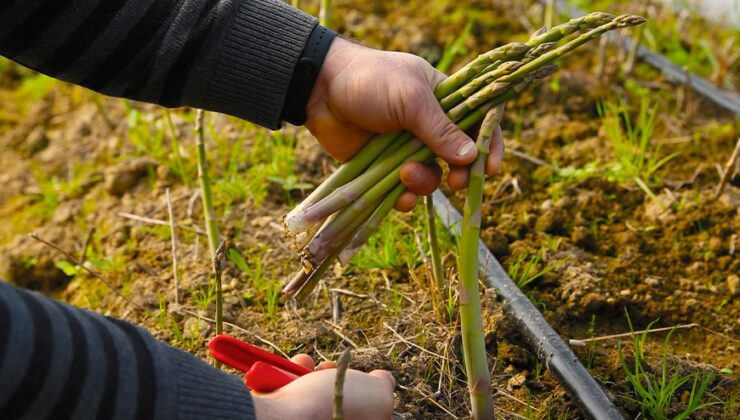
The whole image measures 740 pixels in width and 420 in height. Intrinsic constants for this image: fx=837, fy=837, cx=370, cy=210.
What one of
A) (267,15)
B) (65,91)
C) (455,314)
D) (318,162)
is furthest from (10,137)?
(455,314)

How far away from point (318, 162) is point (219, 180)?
293mm

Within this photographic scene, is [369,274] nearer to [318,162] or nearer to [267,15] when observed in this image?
[318,162]

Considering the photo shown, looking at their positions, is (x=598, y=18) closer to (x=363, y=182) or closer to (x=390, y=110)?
(x=390, y=110)

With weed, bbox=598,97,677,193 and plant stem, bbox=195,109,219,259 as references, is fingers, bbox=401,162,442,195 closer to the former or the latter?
plant stem, bbox=195,109,219,259

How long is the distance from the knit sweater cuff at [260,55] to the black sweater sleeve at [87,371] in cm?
59

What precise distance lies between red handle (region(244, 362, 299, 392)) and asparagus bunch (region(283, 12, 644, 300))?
16 cm

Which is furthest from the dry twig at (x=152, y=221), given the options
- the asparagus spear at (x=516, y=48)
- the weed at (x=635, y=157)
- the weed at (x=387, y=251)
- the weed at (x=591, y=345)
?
the weed at (x=635, y=157)

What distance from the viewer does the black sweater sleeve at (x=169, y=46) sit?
1.60 metres

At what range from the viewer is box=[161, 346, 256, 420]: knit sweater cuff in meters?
1.27

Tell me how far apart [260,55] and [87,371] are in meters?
0.75

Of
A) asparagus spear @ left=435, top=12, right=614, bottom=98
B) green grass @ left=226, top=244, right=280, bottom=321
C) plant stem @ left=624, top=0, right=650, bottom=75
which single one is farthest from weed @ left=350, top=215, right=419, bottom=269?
plant stem @ left=624, top=0, right=650, bottom=75

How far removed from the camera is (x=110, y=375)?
46.9 inches

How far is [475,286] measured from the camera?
1443 mm

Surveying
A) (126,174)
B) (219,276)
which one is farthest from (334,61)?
(126,174)
